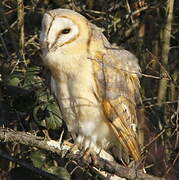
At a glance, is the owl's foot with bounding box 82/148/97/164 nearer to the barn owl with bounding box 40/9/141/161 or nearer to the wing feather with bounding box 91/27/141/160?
the barn owl with bounding box 40/9/141/161

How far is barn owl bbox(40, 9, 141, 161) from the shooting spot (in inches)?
152

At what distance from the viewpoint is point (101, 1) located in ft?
16.4

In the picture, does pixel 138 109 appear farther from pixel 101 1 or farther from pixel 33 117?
pixel 101 1

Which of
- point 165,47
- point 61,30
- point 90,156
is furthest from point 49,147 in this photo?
point 165,47

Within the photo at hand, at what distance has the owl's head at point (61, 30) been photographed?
3703 millimetres

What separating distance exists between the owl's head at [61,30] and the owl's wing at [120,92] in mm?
183

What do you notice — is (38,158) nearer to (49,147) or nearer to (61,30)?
(49,147)

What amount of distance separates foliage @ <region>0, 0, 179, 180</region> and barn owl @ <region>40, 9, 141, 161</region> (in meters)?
0.13

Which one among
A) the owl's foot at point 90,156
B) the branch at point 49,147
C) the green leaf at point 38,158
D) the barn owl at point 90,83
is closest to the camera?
the branch at point 49,147

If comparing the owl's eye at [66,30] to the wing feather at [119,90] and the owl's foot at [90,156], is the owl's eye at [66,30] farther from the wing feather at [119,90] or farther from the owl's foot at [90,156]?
the owl's foot at [90,156]

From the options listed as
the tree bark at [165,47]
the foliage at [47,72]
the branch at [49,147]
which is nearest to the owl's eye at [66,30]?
the foliage at [47,72]

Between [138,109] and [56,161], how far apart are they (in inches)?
27.7

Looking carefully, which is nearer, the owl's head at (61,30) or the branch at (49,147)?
the branch at (49,147)

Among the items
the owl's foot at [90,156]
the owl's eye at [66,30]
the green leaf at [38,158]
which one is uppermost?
the owl's eye at [66,30]
